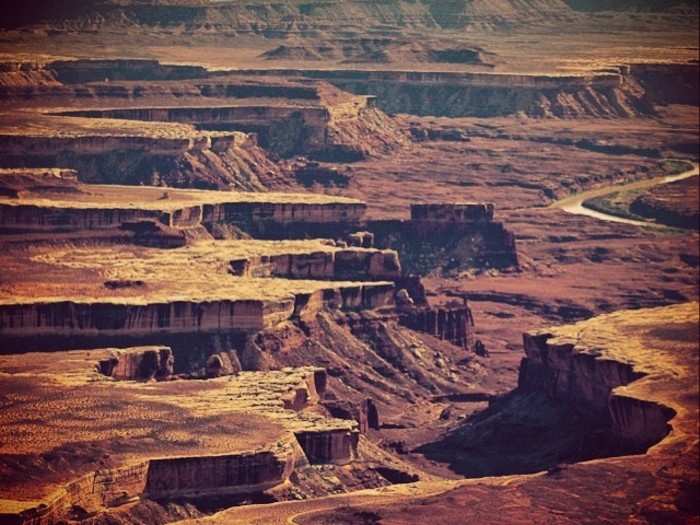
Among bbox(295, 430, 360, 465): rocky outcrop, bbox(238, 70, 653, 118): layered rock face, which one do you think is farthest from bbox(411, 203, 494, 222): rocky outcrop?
bbox(238, 70, 653, 118): layered rock face

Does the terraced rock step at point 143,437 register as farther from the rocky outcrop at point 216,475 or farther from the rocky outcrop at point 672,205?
the rocky outcrop at point 672,205

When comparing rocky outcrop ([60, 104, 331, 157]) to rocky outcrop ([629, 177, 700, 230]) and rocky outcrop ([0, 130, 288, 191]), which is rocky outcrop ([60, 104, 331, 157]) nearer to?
rocky outcrop ([0, 130, 288, 191])

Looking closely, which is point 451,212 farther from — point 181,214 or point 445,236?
point 181,214

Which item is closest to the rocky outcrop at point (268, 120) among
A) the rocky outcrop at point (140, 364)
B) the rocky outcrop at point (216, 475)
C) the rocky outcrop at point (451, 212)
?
the rocky outcrop at point (451, 212)

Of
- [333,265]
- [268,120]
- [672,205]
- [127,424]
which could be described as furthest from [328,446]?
[268,120]

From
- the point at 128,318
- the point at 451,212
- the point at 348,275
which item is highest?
the point at 128,318
